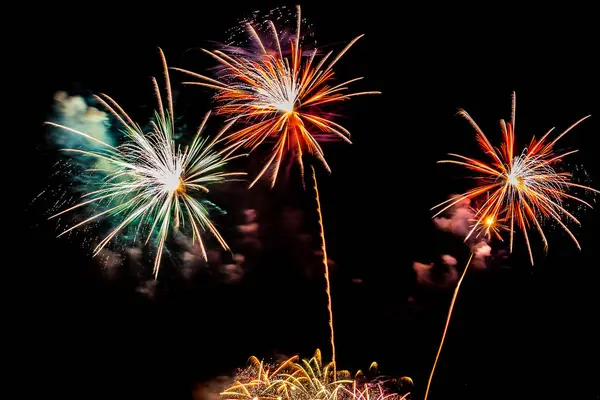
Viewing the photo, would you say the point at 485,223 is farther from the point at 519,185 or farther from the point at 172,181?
the point at 172,181

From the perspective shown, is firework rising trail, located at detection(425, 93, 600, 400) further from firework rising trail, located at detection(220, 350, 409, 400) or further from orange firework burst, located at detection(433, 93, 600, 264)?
firework rising trail, located at detection(220, 350, 409, 400)

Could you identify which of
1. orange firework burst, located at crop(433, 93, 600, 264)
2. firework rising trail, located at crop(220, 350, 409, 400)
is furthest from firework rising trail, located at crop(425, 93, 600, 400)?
firework rising trail, located at crop(220, 350, 409, 400)

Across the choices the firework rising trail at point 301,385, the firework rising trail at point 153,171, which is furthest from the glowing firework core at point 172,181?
the firework rising trail at point 301,385

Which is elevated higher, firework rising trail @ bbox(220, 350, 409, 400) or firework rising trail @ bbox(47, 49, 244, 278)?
firework rising trail @ bbox(47, 49, 244, 278)

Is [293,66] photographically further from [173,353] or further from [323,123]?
[173,353]

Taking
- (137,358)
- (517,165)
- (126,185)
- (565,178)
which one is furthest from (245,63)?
(137,358)

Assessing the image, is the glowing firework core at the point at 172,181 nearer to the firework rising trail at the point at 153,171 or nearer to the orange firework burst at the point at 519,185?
the firework rising trail at the point at 153,171

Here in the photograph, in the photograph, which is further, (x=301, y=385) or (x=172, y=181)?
(x=301, y=385)

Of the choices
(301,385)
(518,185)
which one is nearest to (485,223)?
(518,185)
